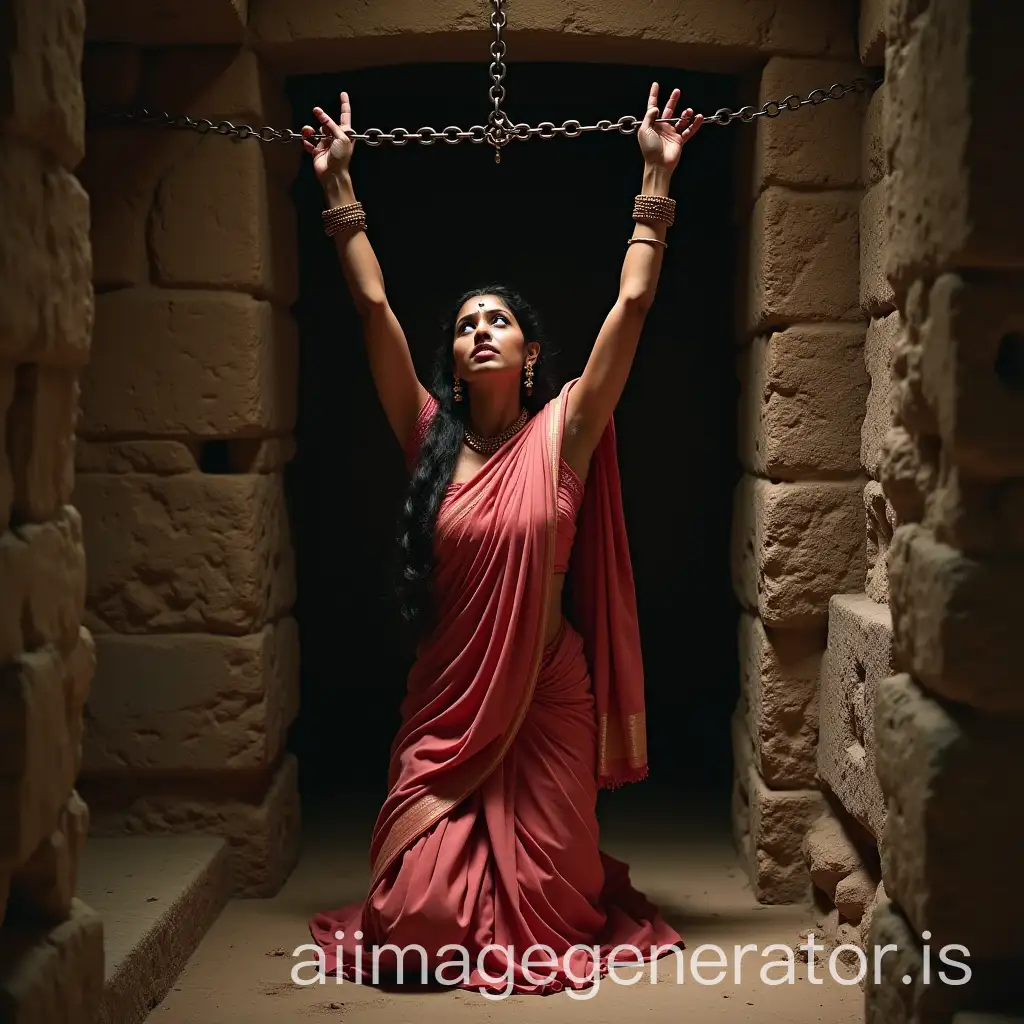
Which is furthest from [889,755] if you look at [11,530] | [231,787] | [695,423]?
[695,423]

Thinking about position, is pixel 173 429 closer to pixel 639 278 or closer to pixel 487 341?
pixel 487 341

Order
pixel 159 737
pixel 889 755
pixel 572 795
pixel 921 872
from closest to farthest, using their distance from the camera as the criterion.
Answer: pixel 921 872, pixel 889 755, pixel 572 795, pixel 159 737

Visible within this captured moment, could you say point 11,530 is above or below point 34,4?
below

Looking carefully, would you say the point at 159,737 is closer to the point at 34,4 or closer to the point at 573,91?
Result: the point at 34,4

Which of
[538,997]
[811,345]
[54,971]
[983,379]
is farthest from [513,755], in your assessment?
[983,379]

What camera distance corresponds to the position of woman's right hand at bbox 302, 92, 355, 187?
364 centimetres

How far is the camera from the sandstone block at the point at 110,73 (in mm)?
3744

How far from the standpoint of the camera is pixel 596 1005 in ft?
10.4

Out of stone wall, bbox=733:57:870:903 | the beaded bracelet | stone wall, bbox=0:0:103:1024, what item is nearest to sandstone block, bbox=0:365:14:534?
stone wall, bbox=0:0:103:1024

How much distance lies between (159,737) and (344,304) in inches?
87.6

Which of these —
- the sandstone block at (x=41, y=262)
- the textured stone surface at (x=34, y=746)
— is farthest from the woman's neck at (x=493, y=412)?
the textured stone surface at (x=34, y=746)

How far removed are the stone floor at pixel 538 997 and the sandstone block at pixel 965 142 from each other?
1.92 m

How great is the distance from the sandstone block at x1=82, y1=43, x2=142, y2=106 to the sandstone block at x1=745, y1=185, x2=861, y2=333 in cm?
179

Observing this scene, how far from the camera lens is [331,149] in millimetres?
3646
